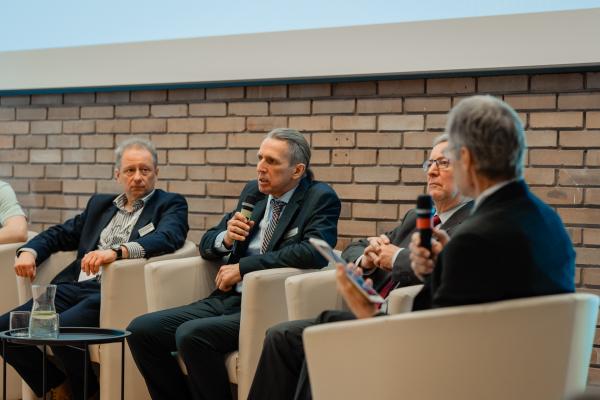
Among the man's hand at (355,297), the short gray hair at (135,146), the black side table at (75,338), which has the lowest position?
the black side table at (75,338)

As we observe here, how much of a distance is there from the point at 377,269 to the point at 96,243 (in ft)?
5.04

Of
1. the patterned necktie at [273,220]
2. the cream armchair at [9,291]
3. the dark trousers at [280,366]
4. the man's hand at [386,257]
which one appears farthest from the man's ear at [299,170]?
the cream armchair at [9,291]

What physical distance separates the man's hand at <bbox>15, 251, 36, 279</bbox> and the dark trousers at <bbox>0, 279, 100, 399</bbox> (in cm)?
13

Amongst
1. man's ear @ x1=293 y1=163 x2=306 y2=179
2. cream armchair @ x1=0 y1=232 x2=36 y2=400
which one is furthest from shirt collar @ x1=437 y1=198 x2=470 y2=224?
cream armchair @ x1=0 y1=232 x2=36 y2=400

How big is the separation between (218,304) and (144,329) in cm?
34

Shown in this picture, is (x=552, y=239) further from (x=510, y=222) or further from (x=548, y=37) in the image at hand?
(x=548, y=37)

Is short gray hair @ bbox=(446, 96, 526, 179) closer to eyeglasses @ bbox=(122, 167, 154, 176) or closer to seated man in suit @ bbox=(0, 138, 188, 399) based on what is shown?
seated man in suit @ bbox=(0, 138, 188, 399)

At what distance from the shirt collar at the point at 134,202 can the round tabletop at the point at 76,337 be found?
0.97 metres

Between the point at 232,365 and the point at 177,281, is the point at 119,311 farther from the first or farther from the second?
the point at 232,365

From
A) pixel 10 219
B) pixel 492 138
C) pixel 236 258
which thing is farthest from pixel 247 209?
pixel 492 138

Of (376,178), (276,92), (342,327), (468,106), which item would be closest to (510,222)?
(468,106)

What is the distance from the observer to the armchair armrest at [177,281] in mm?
3781

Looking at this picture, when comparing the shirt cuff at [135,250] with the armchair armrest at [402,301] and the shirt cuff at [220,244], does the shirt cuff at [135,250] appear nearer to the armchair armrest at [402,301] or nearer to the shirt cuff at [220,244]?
the shirt cuff at [220,244]

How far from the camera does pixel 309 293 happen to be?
333cm
